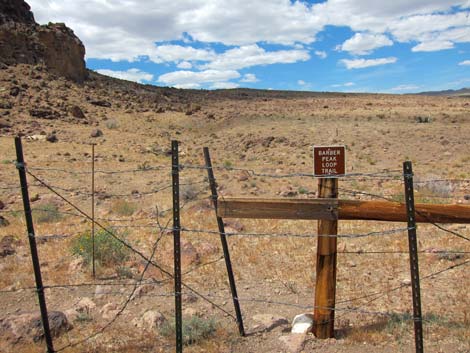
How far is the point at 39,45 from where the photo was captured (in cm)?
3303

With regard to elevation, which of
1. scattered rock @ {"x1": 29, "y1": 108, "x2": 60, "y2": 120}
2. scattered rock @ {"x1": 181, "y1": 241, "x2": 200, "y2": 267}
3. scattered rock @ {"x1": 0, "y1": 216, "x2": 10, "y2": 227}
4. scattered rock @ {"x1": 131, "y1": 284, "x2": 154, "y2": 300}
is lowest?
scattered rock @ {"x1": 131, "y1": 284, "x2": 154, "y2": 300}

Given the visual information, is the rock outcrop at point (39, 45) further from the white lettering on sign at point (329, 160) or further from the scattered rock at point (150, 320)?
the white lettering on sign at point (329, 160)

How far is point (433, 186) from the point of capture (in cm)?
1320

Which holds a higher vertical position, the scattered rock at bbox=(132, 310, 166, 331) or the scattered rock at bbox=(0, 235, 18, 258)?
the scattered rock at bbox=(0, 235, 18, 258)

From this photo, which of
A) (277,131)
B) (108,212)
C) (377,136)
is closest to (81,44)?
(277,131)

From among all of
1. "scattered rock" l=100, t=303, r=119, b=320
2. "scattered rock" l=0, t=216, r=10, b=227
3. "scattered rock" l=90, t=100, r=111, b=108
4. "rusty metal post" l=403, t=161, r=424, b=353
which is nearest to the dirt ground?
"scattered rock" l=100, t=303, r=119, b=320

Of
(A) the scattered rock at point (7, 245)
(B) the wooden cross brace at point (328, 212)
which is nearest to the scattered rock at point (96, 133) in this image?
(A) the scattered rock at point (7, 245)

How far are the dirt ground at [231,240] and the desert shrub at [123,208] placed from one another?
52 millimetres

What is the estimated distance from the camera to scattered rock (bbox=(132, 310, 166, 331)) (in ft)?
18.4

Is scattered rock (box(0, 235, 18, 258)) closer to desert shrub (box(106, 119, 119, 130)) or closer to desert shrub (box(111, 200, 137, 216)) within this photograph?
desert shrub (box(111, 200, 137, 216))

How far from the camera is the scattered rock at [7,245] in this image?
843 cm

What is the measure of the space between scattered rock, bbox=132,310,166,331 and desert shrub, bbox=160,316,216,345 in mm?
89

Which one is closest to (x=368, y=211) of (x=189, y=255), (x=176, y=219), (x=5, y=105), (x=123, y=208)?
(x=176, y=219)

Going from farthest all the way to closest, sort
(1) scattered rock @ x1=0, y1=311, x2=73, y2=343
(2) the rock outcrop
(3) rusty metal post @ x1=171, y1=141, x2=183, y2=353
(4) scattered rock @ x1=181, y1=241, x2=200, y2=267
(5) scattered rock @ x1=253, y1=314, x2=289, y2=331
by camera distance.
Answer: (2) the rock outcrop, (4) scattered rock @ x1=181, y1=241, x2=200, y2=267, (5) scattered rock @ x1=253, y1=314, x2=289, y2=331, (1) scattered rock @ x1=0, y1=311, x2=73, y2=343, (3) rusty metal post @ x1=171, y1=141, x2=183, y2=353
